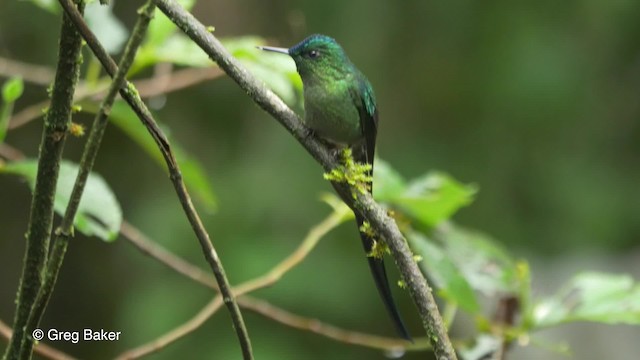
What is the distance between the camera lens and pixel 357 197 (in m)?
1.36

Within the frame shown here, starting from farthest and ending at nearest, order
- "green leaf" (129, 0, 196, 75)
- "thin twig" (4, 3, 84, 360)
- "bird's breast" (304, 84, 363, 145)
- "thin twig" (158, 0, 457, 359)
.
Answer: "green leaf" (129, 0, 196, 75) < "bird's breast" (304, 84, 363, 145) < "thin twig" (4, 3, 84, 360) < "thin twig" (158, 0, 457, 359)

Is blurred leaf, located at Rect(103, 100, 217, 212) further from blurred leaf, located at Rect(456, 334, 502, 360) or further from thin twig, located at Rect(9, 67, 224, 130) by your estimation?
blurred leaf, located at Rect(456, 334, 502, 360)

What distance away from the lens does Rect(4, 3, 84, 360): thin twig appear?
4.38 feet

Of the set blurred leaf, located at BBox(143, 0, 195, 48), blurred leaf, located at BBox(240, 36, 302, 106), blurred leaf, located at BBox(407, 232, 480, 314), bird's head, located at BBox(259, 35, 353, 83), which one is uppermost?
blurred leaf, located at BBox(143, 0, 195, 48)

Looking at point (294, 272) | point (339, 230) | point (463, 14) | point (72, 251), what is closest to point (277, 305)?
point (294, 272)

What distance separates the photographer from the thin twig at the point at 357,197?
1201 millimetres

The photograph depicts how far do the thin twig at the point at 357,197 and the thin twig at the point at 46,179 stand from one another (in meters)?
0.18

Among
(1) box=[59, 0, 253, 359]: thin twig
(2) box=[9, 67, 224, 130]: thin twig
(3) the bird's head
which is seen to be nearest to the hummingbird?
(3) the bird's head

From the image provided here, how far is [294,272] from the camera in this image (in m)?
5.26

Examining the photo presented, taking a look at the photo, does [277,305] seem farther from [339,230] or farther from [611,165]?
[611,165]

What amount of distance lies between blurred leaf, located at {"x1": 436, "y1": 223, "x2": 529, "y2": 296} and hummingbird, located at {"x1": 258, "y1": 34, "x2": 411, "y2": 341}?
670mm

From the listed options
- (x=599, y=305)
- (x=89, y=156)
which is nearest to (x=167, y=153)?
(x=89, y=156)

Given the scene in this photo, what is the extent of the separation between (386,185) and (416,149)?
12.9 feet

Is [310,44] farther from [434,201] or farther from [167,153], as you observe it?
[167,153]
